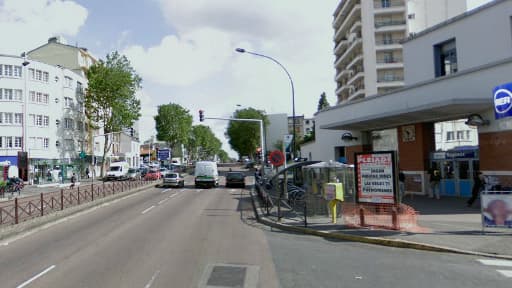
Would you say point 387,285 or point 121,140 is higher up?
point 121,140

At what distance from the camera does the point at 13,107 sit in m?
48.0

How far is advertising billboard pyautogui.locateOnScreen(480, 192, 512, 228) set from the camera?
1133cm

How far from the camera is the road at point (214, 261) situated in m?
7.58

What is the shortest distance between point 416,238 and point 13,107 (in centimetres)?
4947

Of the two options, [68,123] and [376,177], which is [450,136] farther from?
[68,123]

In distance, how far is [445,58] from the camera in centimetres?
2505

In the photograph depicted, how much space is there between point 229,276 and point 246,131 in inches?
3543

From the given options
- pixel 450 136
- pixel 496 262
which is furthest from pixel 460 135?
pixel 496 262

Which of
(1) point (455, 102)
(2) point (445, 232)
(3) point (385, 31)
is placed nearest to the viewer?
(2) point (445, 232)

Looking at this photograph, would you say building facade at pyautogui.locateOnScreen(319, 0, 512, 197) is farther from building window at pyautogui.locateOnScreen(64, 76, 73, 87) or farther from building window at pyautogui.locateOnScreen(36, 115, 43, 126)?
building window at pyautogui.locateOnScreen(64, 76, 73, 87)

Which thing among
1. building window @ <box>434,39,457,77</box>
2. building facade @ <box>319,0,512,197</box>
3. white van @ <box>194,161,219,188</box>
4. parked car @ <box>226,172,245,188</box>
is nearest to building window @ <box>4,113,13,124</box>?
white van @ <box>194,161,219,188</box>

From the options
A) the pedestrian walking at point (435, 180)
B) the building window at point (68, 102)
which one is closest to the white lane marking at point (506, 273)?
the pedestrian walking at point (435, 180)

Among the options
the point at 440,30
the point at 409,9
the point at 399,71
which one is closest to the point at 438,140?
the point at 440,30

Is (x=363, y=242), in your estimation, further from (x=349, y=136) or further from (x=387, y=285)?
(x=349, y=136)
